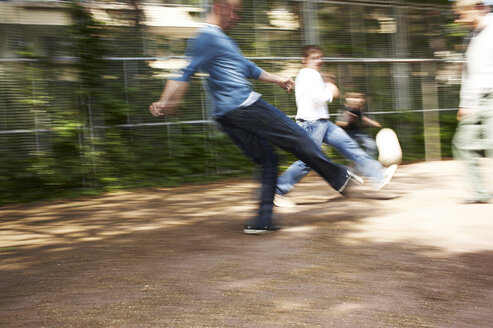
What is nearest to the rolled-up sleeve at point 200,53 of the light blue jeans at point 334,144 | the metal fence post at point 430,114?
the light blue jeans at point 334,144

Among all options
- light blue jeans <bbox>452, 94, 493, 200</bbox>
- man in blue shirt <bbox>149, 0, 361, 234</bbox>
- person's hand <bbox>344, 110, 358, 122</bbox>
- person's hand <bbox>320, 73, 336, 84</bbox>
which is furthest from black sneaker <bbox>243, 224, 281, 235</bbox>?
person's hand <bbox>344, 110, 358, 122</bbox>

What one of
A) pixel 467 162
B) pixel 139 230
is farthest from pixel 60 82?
pixel 467 162

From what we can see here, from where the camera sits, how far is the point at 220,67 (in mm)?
4746

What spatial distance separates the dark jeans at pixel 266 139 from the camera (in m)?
4.74

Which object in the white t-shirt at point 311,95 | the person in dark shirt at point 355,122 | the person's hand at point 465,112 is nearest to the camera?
the person's hand at point 465,112

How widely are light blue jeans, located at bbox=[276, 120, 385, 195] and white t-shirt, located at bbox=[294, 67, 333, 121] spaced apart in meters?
0.09

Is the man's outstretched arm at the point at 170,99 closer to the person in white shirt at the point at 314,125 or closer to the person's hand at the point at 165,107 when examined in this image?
the person's hand at the point at 165,107

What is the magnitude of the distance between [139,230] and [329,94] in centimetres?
250

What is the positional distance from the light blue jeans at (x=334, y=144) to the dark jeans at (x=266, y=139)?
1.36 meters

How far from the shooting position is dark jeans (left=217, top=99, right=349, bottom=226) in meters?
4.74

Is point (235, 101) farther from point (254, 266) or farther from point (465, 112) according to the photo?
point (465, 112)

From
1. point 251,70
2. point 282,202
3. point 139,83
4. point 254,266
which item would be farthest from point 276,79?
point 139,83

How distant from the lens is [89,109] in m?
8.74

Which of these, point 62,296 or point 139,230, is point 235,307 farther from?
point 139,230
